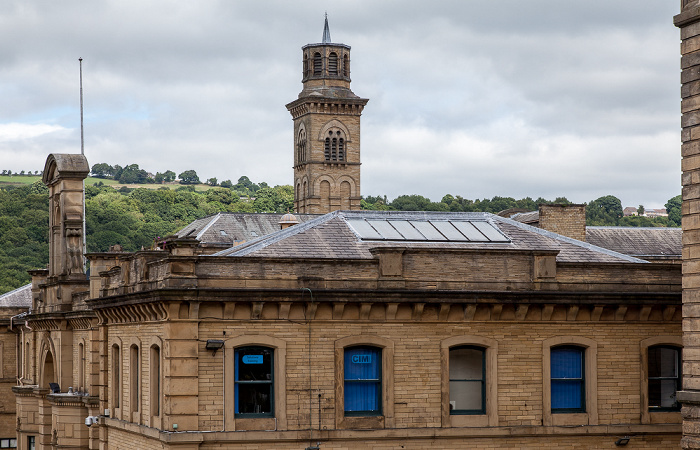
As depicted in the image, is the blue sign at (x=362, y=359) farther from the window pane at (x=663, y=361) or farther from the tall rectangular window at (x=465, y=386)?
the window pane at (x=663, y=361)

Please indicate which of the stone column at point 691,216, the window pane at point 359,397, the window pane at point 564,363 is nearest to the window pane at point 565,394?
the window pane at point 564,363

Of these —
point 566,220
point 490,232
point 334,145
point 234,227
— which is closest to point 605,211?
point 334,145

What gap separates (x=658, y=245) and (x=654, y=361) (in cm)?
4623

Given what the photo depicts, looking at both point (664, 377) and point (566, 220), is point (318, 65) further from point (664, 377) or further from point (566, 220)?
point (664, 377)

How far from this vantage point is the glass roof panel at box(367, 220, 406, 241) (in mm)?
37406

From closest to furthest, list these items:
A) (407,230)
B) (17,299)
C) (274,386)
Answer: (274,386)
(407,230)
(17,299)

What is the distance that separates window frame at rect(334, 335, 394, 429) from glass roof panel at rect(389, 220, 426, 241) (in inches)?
187

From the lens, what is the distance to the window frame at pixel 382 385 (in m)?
33.3

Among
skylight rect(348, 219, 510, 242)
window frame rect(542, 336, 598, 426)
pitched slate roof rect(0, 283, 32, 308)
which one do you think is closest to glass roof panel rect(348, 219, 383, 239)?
skylight rect(348, 219, 510, 242)

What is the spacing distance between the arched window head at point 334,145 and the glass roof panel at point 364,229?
8921 cm

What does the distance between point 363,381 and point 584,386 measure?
19.8ft

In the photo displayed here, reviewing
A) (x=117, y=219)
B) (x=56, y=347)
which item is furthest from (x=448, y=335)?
(x=117, y=219)

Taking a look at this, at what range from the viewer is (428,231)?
126ft

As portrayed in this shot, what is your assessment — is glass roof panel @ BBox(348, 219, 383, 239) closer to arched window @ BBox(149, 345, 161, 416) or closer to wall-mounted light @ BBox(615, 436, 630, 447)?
arched window @ BBox(149, 345, 161, 416)
